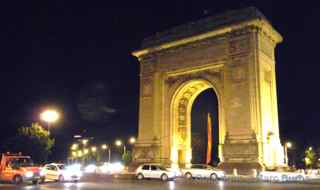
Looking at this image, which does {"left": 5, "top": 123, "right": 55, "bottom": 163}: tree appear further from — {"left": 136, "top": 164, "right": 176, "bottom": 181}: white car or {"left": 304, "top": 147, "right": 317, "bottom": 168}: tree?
{"left": 304, "top": 147, "right": 317, "bottom": 168}: tree

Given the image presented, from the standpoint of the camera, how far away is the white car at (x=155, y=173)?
2859cm

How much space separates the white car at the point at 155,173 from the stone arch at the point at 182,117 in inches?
364

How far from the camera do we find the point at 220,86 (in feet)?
122

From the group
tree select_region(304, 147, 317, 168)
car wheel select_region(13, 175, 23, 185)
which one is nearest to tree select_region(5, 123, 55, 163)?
car wheel select_region(13, 175, 23, 185)

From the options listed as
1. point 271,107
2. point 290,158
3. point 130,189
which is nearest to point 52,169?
point 130,189

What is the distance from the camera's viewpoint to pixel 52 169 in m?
26.8

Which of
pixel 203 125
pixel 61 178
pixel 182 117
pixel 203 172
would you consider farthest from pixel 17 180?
pixel 203 125

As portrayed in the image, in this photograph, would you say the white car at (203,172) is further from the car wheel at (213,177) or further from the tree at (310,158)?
the tree at (310,158)

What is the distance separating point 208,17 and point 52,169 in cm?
2151

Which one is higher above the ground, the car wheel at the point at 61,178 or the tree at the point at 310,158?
the tree at the point at 310,158

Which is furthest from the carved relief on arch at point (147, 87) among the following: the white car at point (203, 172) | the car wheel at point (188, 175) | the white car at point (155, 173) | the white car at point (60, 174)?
the white car at point (60, 174)

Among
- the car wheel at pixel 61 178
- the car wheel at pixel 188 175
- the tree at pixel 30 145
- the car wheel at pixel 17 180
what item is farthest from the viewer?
the tree at pixel 30 145

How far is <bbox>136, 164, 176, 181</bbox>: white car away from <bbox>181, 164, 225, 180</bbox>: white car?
3.30m

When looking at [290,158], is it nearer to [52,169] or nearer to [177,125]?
[177,125]
